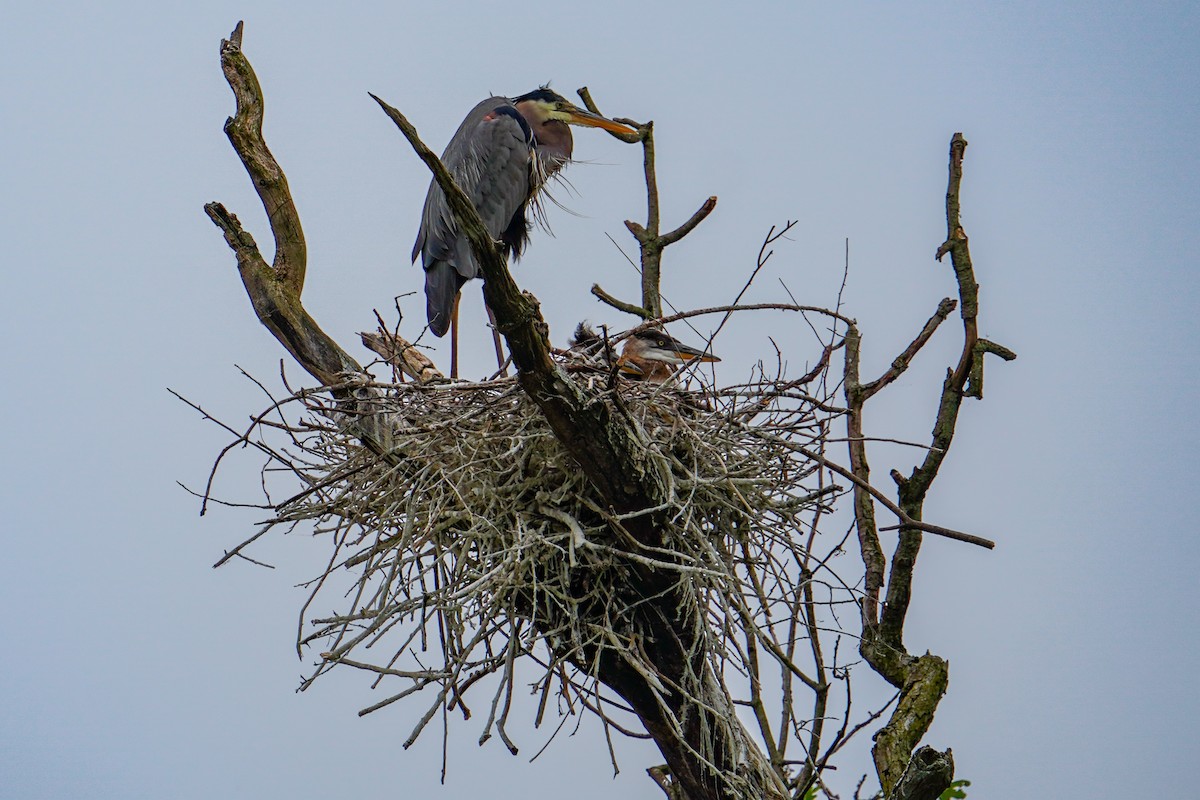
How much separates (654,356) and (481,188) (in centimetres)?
150

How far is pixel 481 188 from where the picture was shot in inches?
194

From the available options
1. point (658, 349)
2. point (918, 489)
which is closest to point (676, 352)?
point (658, 349)

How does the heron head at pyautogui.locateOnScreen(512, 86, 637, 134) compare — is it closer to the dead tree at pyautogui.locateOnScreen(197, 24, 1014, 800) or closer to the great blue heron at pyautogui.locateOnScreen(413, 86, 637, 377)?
the great blue heron at pyautogui.locateOnScreen(413, 86, 637, 377)

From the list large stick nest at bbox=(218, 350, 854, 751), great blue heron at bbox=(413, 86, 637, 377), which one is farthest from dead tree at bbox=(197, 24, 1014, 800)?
great blue heron at bbox=(413, 86, 637, 377)

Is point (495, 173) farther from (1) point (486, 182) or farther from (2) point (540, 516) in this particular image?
(2) point (540, 516)

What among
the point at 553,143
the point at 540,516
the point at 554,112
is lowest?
the point at 540,516

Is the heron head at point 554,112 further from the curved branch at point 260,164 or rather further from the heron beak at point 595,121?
the curved branch at point 260,164

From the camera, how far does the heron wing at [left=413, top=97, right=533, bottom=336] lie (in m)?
4.77

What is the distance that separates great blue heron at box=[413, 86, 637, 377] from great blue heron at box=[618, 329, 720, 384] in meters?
1.01

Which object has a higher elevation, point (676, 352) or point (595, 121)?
point (595, 121)

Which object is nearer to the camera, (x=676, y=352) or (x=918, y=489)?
(x=918, y=489)

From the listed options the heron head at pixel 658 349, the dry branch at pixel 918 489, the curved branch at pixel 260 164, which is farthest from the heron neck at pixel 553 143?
the dry branch at pixel 918 489

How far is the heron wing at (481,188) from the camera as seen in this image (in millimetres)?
4770

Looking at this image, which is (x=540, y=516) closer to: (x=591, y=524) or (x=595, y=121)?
(x=591, y=524)
